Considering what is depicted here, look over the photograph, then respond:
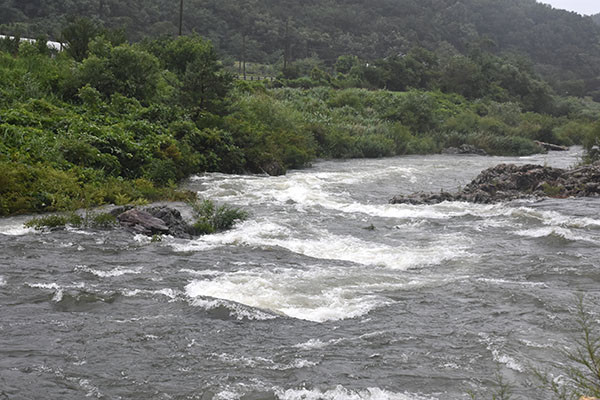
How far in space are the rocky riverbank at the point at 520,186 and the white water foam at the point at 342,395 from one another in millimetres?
12726

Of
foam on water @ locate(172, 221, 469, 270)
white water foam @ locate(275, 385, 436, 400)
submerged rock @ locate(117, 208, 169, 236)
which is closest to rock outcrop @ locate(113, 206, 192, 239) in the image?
submerged rock @ locate(117, 208, 169, 236)

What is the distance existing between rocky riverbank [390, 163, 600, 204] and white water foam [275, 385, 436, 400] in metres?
12.7

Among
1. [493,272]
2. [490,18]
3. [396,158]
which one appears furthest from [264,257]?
[490,18]

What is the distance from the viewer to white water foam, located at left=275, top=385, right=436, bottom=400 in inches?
262

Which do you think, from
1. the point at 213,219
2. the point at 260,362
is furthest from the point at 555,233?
the point at 260,362

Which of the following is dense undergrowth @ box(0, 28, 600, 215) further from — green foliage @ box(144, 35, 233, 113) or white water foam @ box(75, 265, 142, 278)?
white water foam @ box(75, 265, 142, 278)

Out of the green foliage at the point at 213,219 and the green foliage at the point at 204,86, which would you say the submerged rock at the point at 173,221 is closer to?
the green foliage at the point at 213,219

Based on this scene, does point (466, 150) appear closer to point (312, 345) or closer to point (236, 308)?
point (236, 308)

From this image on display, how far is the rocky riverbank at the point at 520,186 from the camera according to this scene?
1953 centimetres

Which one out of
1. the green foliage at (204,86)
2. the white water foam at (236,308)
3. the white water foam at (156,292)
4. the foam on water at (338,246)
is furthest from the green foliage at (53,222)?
the green foliage at (204,86)

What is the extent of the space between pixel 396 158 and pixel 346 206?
18197 mm

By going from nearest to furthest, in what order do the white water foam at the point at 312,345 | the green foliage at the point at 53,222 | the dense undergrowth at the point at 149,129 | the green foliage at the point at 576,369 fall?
the green foliage at the point at 576,369, the white water foam at the point at 312,345, the green foliage at the point at 53,222, the dense undergrowth at the point at 149,129

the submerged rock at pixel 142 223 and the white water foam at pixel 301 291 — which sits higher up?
the submerged rock at pixel 142 223

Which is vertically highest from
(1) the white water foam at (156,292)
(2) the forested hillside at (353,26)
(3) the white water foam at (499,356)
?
Result: (2) the forested hillside at (353,26)
